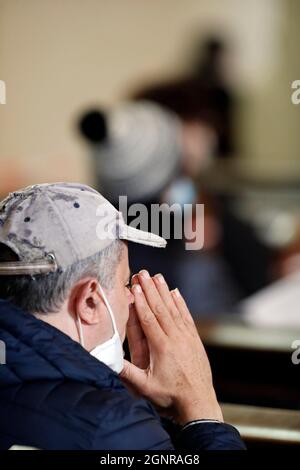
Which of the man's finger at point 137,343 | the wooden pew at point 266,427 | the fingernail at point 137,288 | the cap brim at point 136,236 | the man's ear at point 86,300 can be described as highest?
the cap brim at point 136,236

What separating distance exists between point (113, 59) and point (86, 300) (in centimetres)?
563

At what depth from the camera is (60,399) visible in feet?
4.89

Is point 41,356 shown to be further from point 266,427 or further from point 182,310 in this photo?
point 266,427

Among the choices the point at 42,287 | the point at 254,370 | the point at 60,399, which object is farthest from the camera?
the point at 254,370

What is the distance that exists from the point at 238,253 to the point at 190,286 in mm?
633

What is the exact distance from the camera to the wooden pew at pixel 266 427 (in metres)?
1.89

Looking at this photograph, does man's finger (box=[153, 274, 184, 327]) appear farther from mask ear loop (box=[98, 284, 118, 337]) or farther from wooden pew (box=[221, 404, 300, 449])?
wooden pew (box=[221, 404, 300, 449])

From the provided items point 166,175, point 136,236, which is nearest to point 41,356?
point 136,236

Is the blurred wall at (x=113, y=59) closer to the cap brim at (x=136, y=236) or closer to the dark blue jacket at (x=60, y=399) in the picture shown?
the cap brim at (x=136, y=236)

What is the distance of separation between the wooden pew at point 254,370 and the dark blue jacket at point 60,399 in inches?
55.6

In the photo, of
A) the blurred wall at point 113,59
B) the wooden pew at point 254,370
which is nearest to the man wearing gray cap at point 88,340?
the wooden pew at point 254,370

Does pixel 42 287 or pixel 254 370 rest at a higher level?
pixel 42 287

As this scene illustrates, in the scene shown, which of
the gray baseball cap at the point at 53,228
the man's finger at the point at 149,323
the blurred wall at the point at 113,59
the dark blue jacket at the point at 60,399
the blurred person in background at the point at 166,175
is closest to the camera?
the dark blue jacket at the point at 60,399
